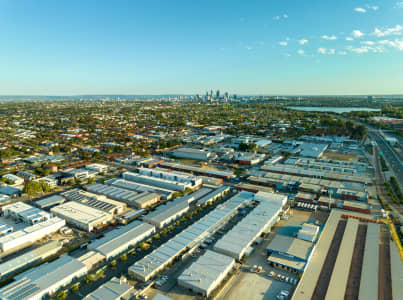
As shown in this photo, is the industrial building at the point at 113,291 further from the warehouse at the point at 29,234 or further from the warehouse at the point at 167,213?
the warehouse at the point at 29,234

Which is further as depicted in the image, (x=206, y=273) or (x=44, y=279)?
(x=206, y=273)

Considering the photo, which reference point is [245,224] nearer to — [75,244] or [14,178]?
[75,244]

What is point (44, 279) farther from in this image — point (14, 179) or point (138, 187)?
point (14, 179)

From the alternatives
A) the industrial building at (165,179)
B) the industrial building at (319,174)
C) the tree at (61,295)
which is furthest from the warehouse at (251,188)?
the tree at (61,295)

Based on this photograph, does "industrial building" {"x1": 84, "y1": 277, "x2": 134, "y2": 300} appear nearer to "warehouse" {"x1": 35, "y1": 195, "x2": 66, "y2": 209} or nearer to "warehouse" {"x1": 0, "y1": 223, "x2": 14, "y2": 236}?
"warehouse" {"x1": 0, "y1": 223, "x2": 14, "y2": 236}

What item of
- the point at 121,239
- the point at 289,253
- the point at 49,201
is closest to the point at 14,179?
the point at 49,201
